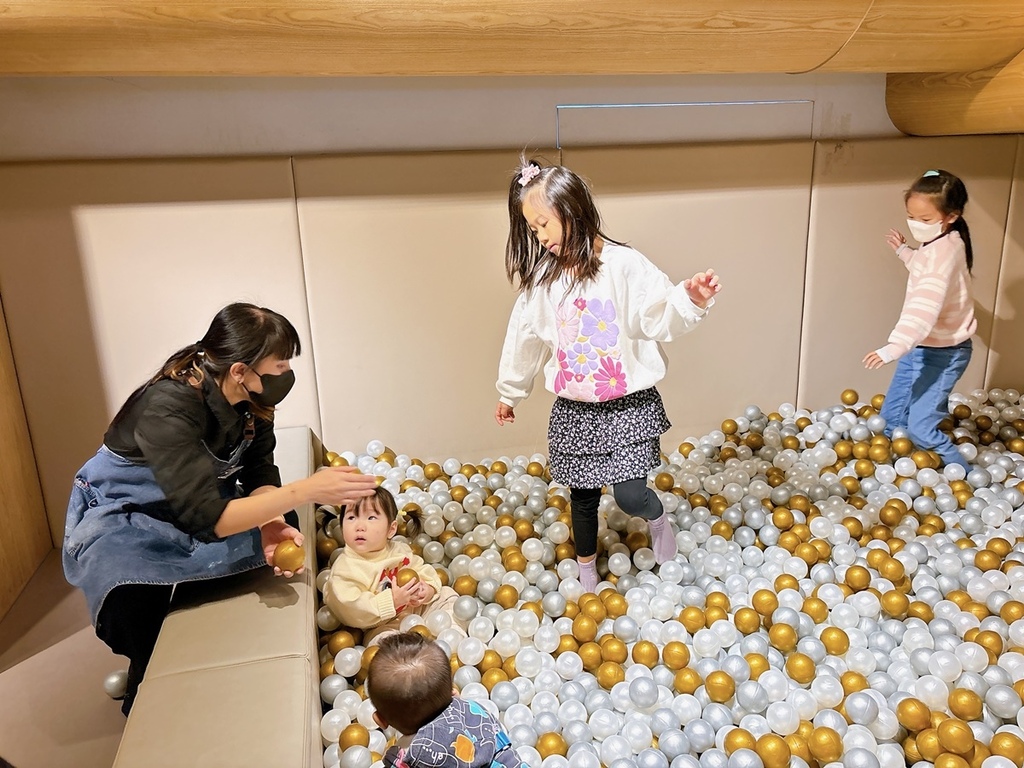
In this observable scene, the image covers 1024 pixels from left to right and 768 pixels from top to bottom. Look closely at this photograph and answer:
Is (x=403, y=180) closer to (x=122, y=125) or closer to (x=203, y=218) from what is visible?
(x=203, y=218)

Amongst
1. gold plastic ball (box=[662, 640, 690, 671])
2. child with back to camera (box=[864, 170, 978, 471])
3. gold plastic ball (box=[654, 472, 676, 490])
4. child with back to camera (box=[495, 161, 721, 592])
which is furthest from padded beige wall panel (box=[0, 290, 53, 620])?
child with back to camera (box=[864, 170, 978, 471])

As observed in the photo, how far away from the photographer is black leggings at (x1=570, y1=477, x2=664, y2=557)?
175 centimetres

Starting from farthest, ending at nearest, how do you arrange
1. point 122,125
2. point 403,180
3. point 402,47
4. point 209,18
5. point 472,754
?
point 403,180 → point 122,125 → point 402,47 → point 209,18 → point 472,754

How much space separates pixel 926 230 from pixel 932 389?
1.42 ft

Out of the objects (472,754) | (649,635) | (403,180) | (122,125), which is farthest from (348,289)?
(472,754)

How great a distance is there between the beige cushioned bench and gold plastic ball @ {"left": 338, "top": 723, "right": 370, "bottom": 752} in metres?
0.07

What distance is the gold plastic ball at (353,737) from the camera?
4.70 ft

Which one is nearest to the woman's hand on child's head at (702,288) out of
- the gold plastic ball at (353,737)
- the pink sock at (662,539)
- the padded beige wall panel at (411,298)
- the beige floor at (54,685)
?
the pink sock at (662,539)

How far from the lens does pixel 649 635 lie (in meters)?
1.67

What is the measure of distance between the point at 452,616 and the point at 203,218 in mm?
1162

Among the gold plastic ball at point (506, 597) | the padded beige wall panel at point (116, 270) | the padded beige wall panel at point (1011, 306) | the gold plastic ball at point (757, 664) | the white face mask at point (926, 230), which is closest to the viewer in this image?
the gold plastic ball at point (757, 664)

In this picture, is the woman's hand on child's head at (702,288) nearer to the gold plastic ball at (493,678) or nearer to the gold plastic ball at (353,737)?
the gold plastic ball at (493,678)

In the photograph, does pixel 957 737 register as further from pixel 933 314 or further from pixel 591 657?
pixel 933 314

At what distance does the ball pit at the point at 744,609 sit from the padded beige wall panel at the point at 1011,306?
39 cm
